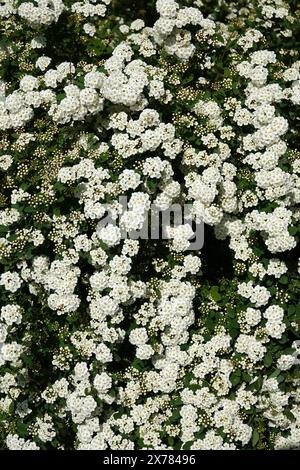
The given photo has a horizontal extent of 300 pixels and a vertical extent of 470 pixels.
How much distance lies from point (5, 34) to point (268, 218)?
2.81 metres

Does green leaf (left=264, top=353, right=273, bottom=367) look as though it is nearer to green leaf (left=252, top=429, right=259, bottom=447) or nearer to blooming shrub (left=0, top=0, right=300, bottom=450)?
blooming shrub (left=0, top=0, right=300, bottom=450)

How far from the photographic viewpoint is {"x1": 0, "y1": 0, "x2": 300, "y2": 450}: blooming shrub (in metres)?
4.46

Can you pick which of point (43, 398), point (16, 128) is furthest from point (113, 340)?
point (16, 128)

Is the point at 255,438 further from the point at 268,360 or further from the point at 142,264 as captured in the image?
the point at 142,264

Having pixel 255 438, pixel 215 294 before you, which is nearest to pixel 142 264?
pixel 215 294

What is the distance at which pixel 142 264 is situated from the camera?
15.7 feet

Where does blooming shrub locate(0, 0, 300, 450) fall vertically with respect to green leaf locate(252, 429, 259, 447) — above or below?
above

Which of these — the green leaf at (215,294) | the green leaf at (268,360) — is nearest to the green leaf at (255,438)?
the green leaf at (268,360)

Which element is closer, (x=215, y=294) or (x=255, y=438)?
(x=255, y=438)

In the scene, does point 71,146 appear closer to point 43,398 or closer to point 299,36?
point 43,398

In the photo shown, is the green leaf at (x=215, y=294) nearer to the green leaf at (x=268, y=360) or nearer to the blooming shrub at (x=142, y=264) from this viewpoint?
the blooming shrub at (x=142, y=264)

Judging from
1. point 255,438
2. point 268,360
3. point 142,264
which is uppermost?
point 142,264

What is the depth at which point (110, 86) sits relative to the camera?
4602 millimetres

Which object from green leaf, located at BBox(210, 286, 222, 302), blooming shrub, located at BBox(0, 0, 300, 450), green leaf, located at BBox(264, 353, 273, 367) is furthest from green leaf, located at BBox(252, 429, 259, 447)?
green leaf, located at BBox(210, 286, 222, 302)
